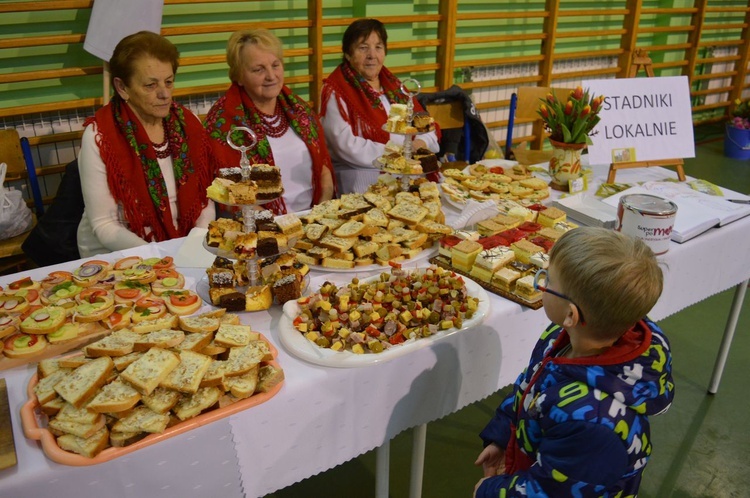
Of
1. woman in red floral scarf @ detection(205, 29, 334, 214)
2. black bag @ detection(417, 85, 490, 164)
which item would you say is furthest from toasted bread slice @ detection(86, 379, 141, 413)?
black bag @ detection(417, 85, 490, 164)

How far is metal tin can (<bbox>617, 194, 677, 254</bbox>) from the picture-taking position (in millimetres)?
2090

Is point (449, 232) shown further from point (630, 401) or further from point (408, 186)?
point (630, 401)

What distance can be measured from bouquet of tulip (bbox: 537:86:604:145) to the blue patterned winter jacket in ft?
5.16

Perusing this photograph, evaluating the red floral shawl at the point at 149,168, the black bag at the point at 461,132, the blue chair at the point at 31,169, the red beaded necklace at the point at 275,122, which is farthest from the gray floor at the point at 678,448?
the blue chair at the point at 31,169

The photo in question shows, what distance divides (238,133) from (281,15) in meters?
1.64

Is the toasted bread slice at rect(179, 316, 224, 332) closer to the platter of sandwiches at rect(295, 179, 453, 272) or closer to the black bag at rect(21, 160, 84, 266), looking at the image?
the platter of sandwiches at rect(295, 179, 453, 272)

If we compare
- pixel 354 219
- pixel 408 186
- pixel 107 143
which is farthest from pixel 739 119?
pixel 107 143

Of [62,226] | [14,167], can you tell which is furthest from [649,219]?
[14,167]

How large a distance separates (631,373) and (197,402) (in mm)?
914

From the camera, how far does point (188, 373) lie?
4.46 ft

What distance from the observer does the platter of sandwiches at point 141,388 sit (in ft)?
4.12

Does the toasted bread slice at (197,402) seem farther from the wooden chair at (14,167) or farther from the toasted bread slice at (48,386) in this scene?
the wooden chair at (14,167)

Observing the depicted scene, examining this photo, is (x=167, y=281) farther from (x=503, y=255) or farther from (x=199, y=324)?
(x=503, y=255)

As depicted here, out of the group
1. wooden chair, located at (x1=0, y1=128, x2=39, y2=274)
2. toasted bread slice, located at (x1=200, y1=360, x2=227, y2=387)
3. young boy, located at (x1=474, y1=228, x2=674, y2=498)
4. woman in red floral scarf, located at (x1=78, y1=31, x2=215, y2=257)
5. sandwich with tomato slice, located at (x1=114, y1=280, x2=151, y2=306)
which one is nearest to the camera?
young boy, located at (x1=474, y1=228, x2=674, y2=498)
